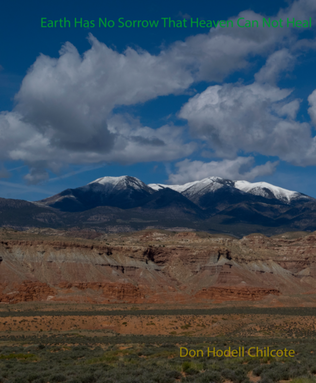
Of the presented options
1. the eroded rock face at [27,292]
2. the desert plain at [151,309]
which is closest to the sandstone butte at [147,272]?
the eroded rock face at [27,292]

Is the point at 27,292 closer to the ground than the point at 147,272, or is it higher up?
closer to the ground

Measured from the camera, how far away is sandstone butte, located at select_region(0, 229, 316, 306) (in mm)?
95750

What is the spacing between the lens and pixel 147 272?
117438mm

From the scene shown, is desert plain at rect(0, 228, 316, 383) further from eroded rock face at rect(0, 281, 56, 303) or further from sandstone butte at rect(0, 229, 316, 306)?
sandstone butte at rect(0, 229, 316, 306)

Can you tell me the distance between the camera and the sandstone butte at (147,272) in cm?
9575

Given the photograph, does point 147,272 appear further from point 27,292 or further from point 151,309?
point 27,292

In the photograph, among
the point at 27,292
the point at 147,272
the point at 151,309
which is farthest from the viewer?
the point at 147,272

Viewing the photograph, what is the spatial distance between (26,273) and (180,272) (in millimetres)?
45656

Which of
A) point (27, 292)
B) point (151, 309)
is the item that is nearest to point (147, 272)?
point (151, 309)

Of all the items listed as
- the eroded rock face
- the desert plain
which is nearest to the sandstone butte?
the eroded rock face

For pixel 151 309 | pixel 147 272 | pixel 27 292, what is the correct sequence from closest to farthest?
pixel 151 309, pixel 27 292, pixel 147 272

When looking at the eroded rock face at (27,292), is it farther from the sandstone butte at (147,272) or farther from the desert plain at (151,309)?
the desert plain at (151,309)

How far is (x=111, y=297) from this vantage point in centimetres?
9681

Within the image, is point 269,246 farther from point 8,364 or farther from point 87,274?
point 8,364
